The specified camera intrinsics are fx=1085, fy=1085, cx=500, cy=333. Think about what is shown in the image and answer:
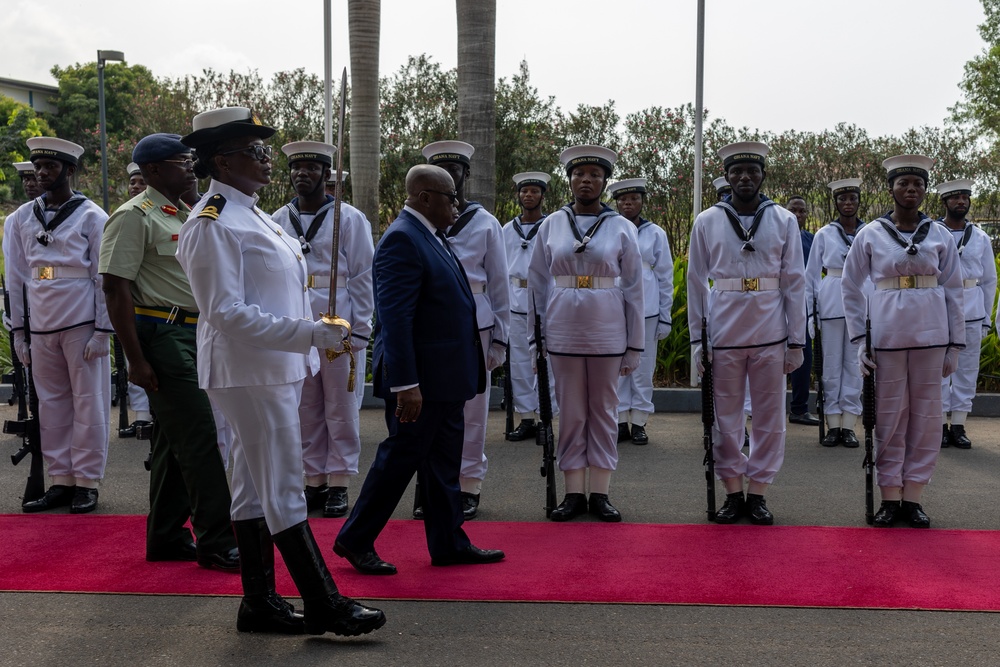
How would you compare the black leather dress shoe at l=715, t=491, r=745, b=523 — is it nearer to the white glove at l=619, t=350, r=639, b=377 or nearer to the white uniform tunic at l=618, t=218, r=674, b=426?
the white glove at l=619, t=350, r=639, b=377

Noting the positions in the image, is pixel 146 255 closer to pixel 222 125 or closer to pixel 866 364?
pixel 222 125

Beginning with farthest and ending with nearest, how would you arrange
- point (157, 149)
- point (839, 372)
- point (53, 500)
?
1. point (839, 372)
2. point (53, 500)
3. point (157, 149)

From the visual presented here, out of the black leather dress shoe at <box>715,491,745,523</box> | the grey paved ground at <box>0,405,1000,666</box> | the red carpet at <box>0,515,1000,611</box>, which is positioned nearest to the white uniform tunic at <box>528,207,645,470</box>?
the red carpet at <box>0,515,1000,611</box>

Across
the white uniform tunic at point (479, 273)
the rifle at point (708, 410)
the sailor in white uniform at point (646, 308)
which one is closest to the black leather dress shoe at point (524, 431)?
the sailor in white uniform at point (646, 308)

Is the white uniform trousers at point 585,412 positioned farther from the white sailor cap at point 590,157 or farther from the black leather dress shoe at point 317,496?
the black leather dress shoe at point 317,496

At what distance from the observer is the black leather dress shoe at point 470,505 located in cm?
668

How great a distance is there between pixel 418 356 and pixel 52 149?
10.5 feet

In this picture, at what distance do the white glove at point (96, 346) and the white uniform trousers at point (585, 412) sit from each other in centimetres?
284

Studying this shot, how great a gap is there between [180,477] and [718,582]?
2.84 metres

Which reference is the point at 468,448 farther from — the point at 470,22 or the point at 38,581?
the point at 470,22

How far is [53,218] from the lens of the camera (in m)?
6.89

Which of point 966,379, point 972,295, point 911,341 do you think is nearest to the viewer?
point 911,341

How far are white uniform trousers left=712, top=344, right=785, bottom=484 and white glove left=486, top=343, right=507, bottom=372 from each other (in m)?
1.28

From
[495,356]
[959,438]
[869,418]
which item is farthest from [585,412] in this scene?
[959,438]
